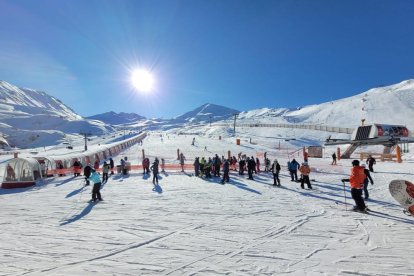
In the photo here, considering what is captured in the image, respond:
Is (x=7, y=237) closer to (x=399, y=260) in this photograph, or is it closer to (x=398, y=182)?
(x=399, y=260)

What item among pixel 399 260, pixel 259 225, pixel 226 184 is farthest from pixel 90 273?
pixel 226 184

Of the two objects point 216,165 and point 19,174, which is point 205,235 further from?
point 19,174

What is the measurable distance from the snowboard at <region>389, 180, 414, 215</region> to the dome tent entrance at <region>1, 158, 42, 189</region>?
1948 cm

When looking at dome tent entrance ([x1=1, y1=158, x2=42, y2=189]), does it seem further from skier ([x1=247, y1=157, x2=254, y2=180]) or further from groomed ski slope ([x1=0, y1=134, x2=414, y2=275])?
Result: skier ([x1=247, y1=157, x2=254, y2=180])

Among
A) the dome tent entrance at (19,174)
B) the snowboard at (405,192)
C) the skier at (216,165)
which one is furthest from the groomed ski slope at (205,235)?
the skier at (216,165)

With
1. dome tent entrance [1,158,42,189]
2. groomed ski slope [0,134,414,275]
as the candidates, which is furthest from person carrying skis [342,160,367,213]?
dome tent entrance [1,158,42,189]

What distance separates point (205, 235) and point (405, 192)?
19.6ft

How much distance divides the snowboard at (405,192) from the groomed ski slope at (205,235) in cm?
48

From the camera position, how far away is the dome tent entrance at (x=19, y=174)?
19391 millimetres

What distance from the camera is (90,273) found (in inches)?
235

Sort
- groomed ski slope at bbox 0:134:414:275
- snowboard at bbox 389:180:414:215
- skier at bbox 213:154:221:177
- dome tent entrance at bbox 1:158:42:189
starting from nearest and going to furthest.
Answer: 1. groomed ski slope at bbox 0:134:414:275
2. snowboard at bbox 389:180:414:215
3. dome tent entrance at bbox 1:158:42:189
4. skier at bbox 213:154:221:177

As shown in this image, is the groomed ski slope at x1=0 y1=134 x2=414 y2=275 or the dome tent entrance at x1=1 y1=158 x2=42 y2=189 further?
the dome tent entrance at x1=1 y1=158 x2=42 y2=189

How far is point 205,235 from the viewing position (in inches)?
330

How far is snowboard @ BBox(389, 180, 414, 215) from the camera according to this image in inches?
361
